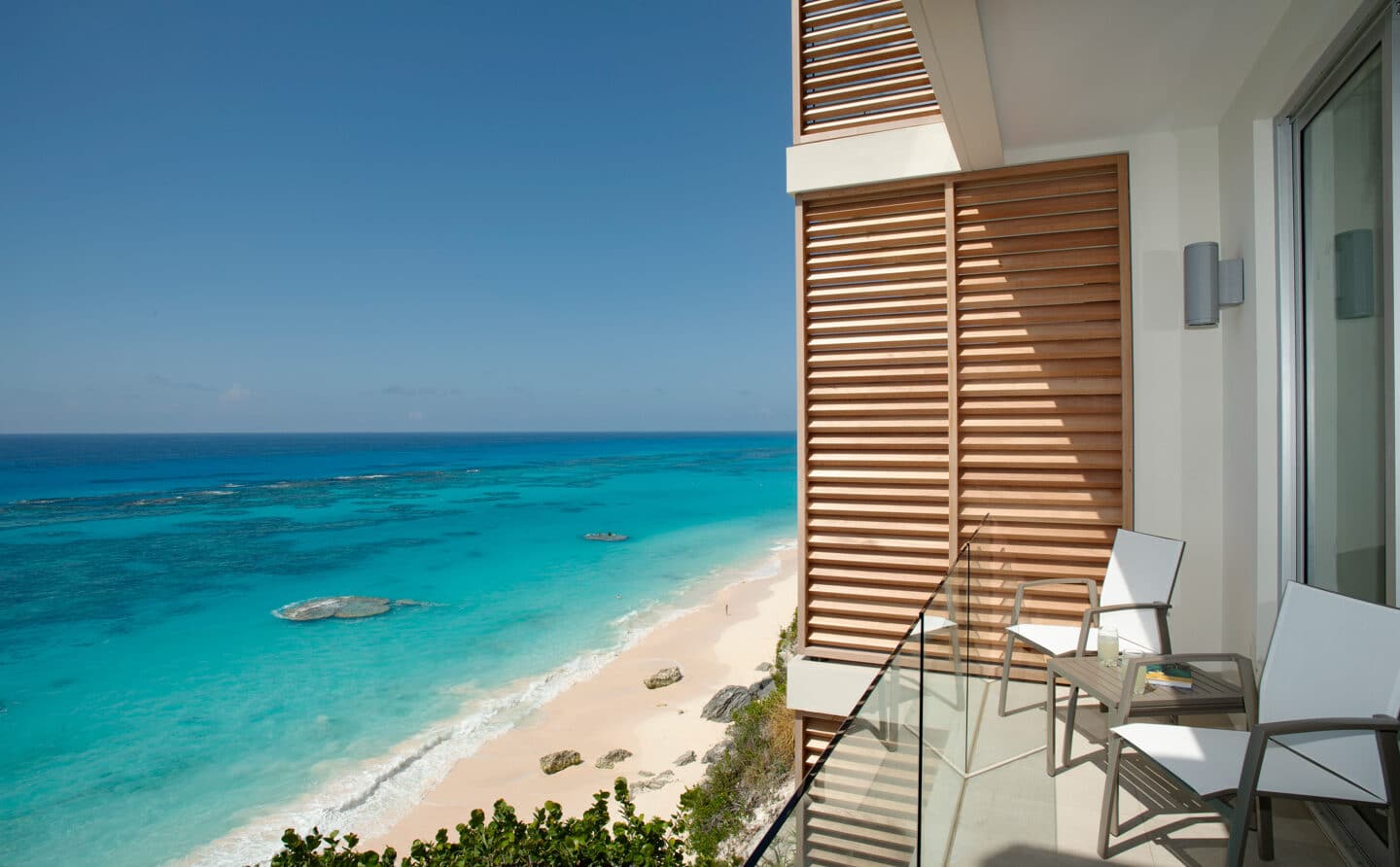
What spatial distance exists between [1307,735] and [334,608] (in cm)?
2330

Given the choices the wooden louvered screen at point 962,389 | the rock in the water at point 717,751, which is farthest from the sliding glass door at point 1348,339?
the rock in the water at point 717,751

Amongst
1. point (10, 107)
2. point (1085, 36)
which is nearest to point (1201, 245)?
point (1085, 36)

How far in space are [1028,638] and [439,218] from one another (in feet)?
141

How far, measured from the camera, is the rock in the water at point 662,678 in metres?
13.2

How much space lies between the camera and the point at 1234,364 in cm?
346

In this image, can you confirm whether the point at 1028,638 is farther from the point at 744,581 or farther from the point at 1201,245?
the point at 744,581

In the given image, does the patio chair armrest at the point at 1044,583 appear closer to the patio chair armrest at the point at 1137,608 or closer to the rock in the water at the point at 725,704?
the patio chair armrest at the point at 1137,608

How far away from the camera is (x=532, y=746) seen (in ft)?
36.8

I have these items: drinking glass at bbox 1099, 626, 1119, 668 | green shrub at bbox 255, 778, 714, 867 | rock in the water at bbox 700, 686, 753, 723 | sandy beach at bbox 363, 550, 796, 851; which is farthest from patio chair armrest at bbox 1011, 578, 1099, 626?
rock in the water at bbox 700, 686, 753, 723

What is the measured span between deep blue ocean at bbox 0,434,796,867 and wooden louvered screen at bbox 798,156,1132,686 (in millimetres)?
9147

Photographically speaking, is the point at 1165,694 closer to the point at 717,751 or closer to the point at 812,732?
the point at 812,732

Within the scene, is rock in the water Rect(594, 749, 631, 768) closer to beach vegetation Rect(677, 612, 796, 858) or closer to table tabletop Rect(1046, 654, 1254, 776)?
beach vegetation Rect(677, 612, 796, 858)

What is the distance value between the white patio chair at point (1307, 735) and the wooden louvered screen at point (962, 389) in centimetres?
140

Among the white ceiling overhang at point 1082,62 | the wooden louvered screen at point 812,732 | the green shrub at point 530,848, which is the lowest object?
the green shrub at point 530,848
